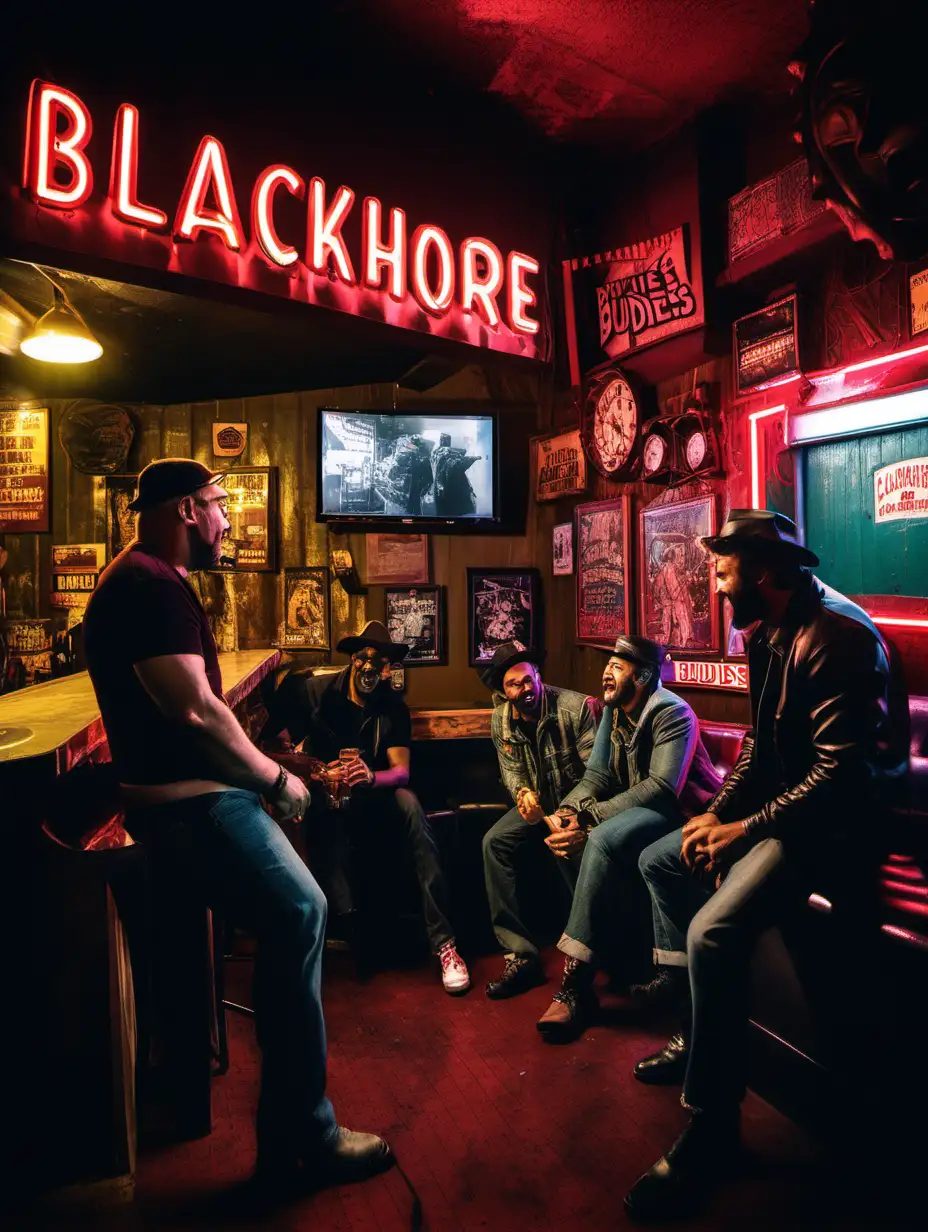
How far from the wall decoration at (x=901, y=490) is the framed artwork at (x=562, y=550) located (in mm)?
2249

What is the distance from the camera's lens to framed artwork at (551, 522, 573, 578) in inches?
210

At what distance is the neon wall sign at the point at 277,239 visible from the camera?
11.2 feet

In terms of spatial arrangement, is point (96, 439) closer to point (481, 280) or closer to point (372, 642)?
point (372, 642)

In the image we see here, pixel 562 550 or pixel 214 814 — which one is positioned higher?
pixel 562 550

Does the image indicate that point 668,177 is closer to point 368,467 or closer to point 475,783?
point 368,467

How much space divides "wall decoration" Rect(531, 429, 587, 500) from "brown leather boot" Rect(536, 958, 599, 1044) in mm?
3019

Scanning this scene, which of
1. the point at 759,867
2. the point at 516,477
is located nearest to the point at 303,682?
the point at 516,477

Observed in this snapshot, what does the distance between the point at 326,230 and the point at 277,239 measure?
33cm

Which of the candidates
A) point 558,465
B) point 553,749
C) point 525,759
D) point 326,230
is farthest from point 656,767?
point 326,230

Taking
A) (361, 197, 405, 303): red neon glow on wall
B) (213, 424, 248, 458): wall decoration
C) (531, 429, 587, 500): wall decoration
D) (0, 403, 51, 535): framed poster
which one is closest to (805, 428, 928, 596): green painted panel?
(531, 429, 587, 500): wall decoration

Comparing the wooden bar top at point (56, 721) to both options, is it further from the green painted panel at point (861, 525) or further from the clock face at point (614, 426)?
the green painted panel at point (861, 525)

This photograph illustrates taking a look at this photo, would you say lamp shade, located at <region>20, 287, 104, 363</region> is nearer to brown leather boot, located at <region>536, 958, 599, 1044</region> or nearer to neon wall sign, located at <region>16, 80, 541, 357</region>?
neon wall sign, located at <region>16, 80, 541, 357</region>

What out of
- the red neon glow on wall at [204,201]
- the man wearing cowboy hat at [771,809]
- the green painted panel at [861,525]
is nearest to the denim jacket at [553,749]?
the man wearing cowboy hat at [771,809]

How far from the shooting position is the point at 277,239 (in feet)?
13.0
